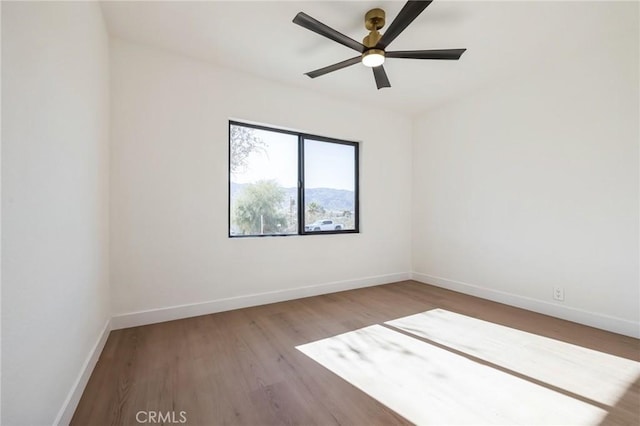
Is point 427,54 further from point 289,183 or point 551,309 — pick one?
point 551,309

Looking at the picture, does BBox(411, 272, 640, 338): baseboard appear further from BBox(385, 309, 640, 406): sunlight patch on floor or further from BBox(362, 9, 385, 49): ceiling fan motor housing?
BBox(362, 9, 385, 49): ceiling fan motor housing

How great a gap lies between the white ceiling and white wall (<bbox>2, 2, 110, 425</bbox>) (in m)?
0.58

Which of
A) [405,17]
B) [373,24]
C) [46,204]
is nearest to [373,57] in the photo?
[373,24]

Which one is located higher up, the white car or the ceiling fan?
the ceiling fan

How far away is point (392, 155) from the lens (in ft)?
13.7

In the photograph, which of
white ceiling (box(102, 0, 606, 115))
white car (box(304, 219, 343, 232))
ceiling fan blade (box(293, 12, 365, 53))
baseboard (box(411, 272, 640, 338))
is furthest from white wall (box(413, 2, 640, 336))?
ceiling fan blade (box(293, 12, 365, 53))

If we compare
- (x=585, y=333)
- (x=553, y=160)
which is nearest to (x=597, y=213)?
(x=553, y=160)

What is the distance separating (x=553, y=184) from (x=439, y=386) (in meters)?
2.47

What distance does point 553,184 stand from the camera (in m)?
2.79

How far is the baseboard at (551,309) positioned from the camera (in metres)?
2.36

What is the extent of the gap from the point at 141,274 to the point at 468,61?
3.84 meters

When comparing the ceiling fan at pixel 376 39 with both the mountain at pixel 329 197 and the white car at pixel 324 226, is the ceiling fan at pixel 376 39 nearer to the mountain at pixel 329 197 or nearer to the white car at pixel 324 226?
the mountain at pixel 329 197

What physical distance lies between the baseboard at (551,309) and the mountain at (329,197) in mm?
1735

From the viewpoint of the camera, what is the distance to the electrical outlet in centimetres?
271
